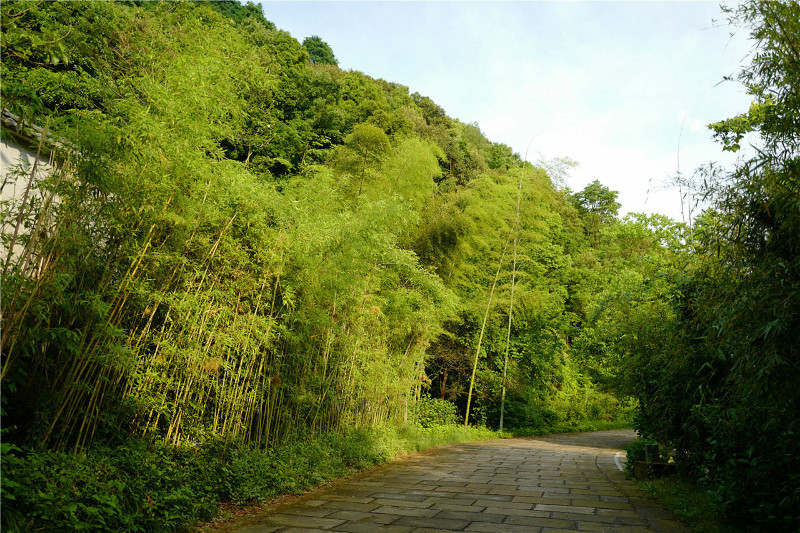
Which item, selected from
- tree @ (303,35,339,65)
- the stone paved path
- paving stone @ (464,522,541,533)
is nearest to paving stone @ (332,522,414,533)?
the stone paved path

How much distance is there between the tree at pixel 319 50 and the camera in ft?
87.9

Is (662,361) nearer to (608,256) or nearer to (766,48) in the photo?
(766,48)

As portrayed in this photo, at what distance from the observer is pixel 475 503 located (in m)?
4.34

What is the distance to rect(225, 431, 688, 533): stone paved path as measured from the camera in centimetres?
356

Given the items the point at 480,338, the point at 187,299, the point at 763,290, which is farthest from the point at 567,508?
the point at 480,338

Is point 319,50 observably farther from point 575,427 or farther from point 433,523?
point 433,523

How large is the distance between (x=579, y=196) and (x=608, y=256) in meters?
5.28

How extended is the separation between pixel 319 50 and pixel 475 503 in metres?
27.0

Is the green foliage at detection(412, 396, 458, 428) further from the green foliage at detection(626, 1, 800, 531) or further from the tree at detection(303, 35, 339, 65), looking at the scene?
the tree at detection(303, 35, 339, 65)

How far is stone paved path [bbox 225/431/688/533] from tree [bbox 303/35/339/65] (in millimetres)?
24382

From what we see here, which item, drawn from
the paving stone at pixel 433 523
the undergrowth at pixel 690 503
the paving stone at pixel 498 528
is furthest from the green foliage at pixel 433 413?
the paving stone at pixel 498 528

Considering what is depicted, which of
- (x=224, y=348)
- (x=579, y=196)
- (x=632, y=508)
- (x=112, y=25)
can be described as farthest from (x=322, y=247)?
(x=579, y=196)

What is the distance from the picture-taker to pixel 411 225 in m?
9.06

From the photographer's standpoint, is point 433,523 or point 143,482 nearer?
point 143,482
